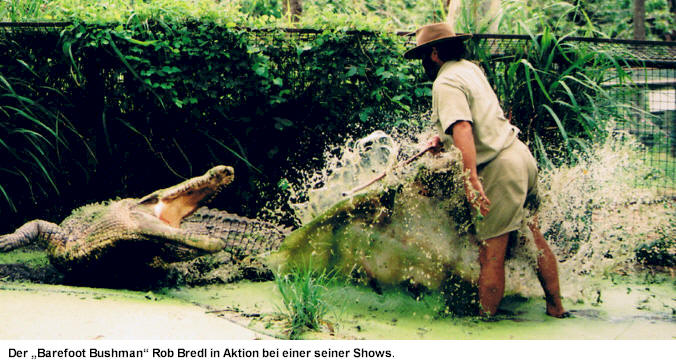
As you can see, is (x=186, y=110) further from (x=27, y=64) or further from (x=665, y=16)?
(x=665, y=16)

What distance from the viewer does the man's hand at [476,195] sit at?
377 centimetres

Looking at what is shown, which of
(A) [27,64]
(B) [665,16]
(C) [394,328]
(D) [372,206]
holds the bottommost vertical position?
(C) [394,328]

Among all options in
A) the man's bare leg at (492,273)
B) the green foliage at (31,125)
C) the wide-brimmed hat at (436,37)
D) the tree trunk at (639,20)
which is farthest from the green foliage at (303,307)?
the tree trunk at (639,20)

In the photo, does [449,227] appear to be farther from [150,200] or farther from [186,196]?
[150,200]

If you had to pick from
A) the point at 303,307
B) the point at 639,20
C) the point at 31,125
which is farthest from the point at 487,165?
the point at 639,20

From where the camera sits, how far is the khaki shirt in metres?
3.79

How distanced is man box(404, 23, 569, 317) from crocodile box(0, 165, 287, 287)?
1758 mm

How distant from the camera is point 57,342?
9.82ft

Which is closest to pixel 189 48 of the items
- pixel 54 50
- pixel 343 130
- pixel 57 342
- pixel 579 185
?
pixel 54 50

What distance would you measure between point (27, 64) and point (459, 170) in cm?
355

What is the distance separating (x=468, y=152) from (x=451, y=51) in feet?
2.48

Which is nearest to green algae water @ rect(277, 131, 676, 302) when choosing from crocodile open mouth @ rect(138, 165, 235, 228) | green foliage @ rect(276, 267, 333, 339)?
crocodile open mouth @ rect(138, 165, 235, 228)

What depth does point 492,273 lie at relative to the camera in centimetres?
392

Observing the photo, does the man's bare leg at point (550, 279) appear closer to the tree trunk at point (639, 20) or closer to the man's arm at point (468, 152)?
the man's arm at point (468, 152)
